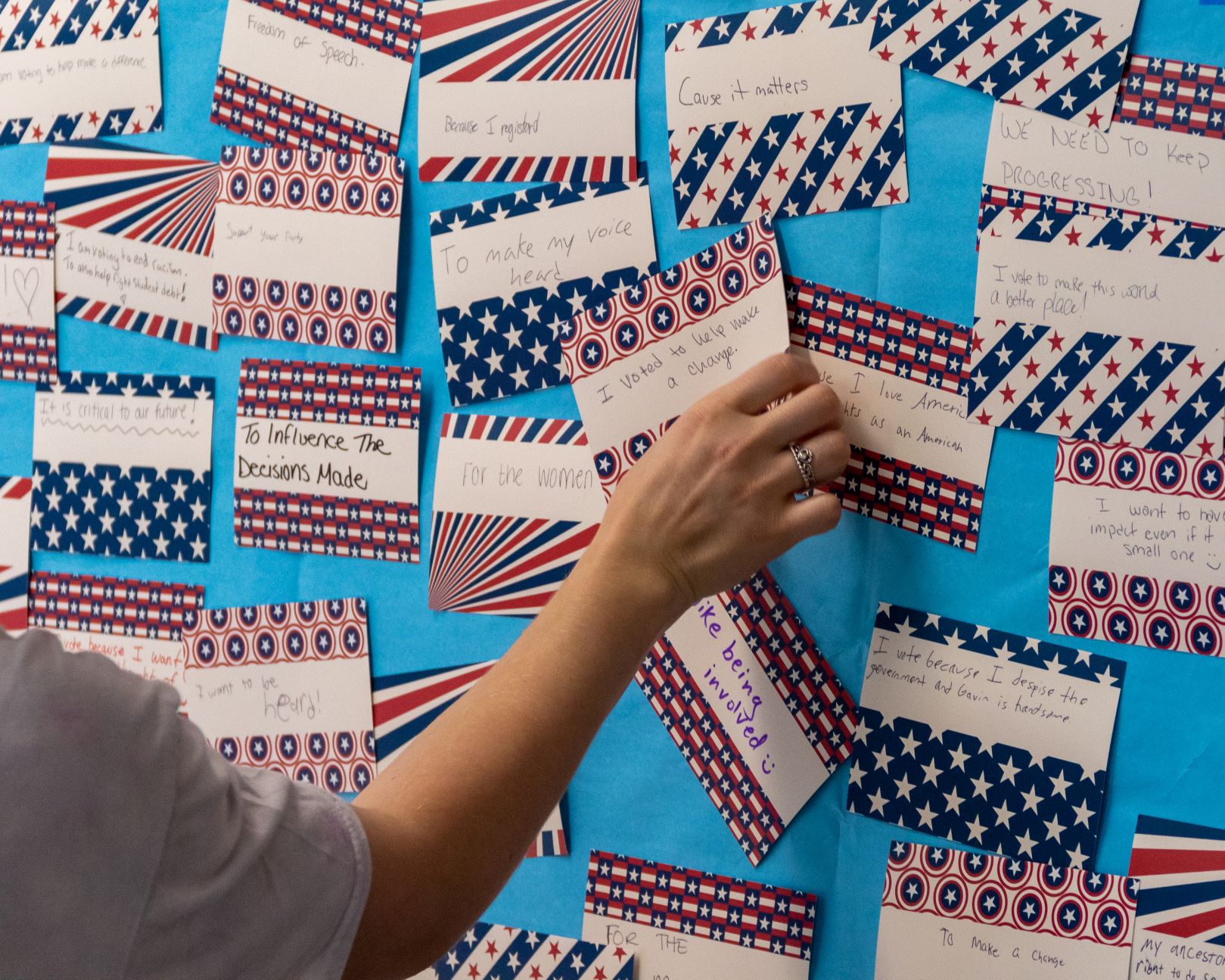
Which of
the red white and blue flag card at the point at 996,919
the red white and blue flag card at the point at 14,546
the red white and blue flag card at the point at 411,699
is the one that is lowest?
the red white and blue flag card at the point at 996,919

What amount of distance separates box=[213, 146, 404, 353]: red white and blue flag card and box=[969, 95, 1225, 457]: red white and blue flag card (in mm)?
536

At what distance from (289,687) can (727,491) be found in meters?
0.53

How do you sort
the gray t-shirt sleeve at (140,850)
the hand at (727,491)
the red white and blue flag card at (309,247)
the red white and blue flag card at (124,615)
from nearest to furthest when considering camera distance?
the gray t-shirt sleeve at (140,850) → the hand at (727,491) → the red white and blue flag card at (309,247) → the red white and blue flag card at (124,615)

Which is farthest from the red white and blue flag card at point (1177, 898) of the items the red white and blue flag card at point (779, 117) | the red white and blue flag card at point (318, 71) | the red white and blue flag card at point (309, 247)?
the red white and blue flag card at point (318, 71)

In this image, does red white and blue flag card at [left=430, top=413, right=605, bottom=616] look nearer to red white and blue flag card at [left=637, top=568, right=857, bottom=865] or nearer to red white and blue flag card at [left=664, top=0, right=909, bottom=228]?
red white and blue flag card at [left=637, top=568, right=857, bottom=865]

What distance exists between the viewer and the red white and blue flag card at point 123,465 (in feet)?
3.53

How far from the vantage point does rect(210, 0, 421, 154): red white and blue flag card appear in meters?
0.98

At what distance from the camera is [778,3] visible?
86 cm

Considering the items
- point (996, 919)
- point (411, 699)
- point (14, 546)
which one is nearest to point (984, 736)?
point (996, 919)

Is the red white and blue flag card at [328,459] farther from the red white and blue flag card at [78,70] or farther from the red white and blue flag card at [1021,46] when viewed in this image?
the red white and blue flag card at [1021,46]

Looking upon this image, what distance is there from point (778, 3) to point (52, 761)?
0.76 metres

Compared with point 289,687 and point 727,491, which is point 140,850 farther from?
point 289,687

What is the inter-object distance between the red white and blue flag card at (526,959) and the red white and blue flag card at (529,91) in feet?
2.30

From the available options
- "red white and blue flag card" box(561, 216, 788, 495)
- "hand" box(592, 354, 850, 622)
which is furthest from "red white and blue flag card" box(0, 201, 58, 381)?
"hand" box(592, 354, 850, 622)
